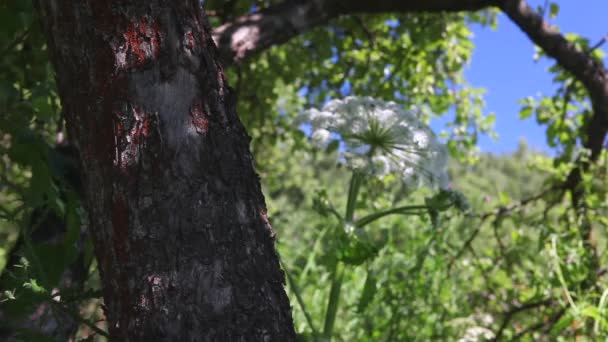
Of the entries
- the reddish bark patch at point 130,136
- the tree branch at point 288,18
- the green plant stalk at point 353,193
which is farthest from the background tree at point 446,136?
the reddish bark patch at point 130,136

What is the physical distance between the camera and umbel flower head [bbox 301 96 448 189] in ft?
5.98

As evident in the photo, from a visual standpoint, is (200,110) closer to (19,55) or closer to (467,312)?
(19,55)

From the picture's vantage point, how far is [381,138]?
186 cm

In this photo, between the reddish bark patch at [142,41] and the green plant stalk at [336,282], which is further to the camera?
the green plant stalk at [336,282]

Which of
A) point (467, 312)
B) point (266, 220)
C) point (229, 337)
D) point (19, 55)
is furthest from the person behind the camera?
point (467, 312)

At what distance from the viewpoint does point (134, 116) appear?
0.88 meters

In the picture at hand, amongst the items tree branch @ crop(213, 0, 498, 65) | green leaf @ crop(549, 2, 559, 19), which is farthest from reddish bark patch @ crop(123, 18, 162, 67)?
green leaf @ crop(549, 2, 559, 19)

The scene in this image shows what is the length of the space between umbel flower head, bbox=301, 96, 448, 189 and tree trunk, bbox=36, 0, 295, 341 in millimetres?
896

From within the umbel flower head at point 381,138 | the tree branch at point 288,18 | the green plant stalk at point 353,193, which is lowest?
the green plant stalk at point 353,193

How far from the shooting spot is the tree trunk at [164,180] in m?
0.84

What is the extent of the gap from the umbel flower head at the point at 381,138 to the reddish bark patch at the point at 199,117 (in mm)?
910

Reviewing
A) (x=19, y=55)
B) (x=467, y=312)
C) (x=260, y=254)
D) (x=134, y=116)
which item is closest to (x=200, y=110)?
(x=134, y=116)

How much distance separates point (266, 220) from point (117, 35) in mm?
333

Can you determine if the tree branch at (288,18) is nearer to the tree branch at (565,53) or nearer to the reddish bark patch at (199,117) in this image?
the tree branch at (565,53)
